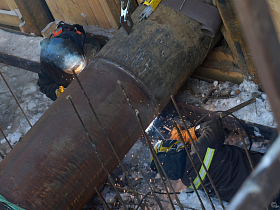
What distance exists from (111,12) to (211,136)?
8.30 feet

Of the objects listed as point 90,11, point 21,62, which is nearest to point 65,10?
point 90,11

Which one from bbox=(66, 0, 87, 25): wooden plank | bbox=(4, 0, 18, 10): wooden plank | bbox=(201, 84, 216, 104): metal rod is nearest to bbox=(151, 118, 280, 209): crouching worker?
bbox=(201, 84, 216, 104): metal rod

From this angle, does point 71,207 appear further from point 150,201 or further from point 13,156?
point 150,201

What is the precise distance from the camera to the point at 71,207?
2527 mm

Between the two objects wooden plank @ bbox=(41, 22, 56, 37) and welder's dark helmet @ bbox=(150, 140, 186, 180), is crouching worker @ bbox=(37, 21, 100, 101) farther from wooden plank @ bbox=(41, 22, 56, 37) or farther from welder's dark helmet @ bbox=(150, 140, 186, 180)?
welder's dark helmet @ bbox=(150, 140, 186, 180)

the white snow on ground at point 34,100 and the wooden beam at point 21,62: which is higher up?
the wooden beam at point 21,62

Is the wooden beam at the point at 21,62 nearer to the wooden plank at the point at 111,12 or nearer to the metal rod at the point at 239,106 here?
Answer: the wooden plank at the point at 111,12

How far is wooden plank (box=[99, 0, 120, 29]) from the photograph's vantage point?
4516 millimetres

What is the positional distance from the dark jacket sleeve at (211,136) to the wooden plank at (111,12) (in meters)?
2.25

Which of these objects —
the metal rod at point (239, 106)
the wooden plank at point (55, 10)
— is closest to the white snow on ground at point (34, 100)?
the metal rod at point (239, 106)

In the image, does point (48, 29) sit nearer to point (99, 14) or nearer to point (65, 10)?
point (65, 10)

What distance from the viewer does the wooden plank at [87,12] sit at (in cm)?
494

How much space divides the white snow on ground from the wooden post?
288mm

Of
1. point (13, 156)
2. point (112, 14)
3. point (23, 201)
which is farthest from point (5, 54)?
point (23, 201)
